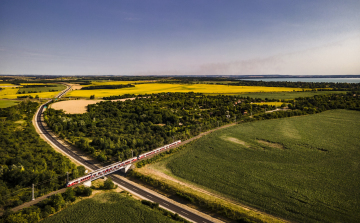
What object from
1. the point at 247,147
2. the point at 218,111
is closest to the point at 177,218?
the point at 247,147

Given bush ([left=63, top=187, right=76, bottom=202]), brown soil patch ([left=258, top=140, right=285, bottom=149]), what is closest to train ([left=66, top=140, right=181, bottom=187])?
bush ([left=63, top=187, right=76, bottom=202])

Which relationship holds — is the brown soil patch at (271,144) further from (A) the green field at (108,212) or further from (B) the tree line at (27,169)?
(B) the tree line at (27,169)

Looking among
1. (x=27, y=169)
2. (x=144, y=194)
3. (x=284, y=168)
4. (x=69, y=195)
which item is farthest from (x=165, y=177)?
(x=284, y=168)

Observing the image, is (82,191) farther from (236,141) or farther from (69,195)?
(236,141)

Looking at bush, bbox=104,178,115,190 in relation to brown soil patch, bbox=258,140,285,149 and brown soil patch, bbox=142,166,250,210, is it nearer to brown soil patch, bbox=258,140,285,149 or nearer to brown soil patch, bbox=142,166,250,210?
brown soil patch, bbox=142,166,250,210

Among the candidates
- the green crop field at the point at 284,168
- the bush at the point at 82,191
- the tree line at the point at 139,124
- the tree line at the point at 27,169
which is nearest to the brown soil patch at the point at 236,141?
the green crop field at the point at 284,168
